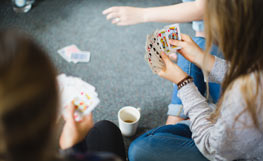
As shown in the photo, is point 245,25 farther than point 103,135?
No

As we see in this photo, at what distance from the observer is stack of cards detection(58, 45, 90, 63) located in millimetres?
1848

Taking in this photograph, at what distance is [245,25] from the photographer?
68cm

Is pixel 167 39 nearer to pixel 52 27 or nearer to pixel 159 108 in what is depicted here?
pixel 159 108

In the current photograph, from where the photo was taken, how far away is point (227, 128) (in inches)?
30.7

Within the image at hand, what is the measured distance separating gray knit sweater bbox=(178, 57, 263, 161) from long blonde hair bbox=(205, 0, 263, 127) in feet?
0.06

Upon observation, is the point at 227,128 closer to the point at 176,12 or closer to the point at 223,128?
the point at 223,128

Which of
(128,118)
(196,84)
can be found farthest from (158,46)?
(128,118)

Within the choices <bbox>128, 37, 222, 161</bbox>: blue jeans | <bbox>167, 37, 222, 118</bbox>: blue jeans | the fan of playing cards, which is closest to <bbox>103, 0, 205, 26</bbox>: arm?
the fan of playing cards

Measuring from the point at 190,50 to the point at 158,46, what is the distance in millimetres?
170

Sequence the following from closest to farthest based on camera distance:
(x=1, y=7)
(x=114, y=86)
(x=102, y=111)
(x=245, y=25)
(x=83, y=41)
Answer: (x=245, y=25), (x=102, y=111), (x=114, y=86), (x=83, y=41), (x=1, y=7)

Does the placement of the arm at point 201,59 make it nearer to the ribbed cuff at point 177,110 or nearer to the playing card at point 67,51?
the ribbed cuff at point 177,110

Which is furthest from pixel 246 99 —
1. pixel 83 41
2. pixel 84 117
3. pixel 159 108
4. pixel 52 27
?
pixel 52 27

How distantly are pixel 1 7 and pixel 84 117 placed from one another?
186 cm

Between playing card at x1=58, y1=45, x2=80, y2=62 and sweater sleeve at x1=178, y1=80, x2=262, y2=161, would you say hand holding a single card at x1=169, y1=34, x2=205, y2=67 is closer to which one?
sweater sleeve at x1=178, y1=80, x2=262, y2=161
